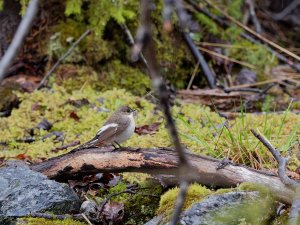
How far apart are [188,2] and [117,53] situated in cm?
197

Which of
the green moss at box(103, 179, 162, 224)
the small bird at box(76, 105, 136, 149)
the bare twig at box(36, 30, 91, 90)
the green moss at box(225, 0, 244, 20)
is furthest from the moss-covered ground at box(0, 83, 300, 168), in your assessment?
the green moss at box(225, 0, 244, 20)

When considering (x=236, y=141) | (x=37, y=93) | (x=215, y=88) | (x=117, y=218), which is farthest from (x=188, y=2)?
(x=117, y=218)

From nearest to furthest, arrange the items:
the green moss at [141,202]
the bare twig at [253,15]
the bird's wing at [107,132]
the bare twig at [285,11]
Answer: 1. the green moss at [141,202]
2. the bird's wing at [107,132]
3. the bare twig at [253,15]
4. the bare twig at [285,11]

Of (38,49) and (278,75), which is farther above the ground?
(38,49)

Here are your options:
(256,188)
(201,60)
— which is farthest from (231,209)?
(201,60)

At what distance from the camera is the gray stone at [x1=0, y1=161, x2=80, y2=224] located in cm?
335

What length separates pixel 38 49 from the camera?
7.18m

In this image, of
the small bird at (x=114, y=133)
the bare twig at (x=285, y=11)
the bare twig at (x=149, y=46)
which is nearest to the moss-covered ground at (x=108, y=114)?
the small bird at (x=114, y=133)

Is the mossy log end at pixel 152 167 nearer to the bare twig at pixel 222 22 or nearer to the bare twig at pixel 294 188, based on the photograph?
the bare twig at pixel 294 188

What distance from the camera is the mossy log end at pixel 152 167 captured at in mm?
3281

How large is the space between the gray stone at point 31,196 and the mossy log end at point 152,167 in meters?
0.23

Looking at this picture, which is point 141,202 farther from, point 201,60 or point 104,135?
point 201,60

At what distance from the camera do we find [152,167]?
11.5 ft

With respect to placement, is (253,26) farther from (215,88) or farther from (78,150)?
(78,150)
